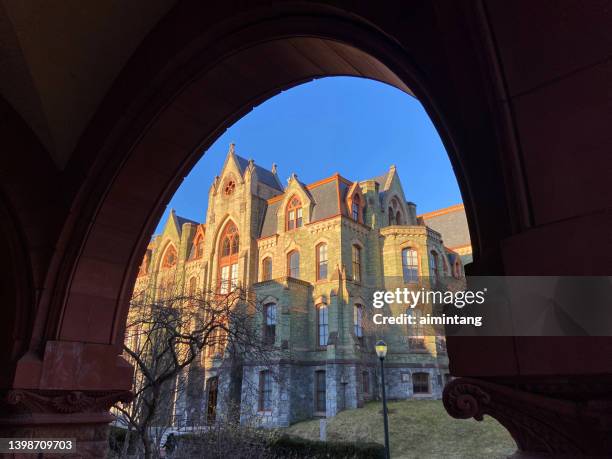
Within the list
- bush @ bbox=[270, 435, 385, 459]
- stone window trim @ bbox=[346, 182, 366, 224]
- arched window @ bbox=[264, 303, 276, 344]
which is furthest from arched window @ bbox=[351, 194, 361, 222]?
bush @ bbox=[270, 435, 385, 459]

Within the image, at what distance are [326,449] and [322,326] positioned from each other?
10296mm

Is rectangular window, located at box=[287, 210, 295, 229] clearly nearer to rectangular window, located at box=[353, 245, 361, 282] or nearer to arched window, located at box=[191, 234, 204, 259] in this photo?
rectangular window, located at box=[353, 245, 361, 282]

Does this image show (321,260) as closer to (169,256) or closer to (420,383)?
(420,383)

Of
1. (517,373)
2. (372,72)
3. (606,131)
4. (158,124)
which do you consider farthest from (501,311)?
(158,124)

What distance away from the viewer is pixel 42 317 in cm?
307

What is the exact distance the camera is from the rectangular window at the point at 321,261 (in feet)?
77.7

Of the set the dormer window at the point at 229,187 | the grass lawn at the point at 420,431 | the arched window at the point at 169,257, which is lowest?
the grass lawn at the point at 420,431

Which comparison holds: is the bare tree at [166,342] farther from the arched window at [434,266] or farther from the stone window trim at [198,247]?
the stone window trim at [198,247]

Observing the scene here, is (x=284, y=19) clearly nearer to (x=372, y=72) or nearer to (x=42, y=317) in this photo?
(x=372, y=72)

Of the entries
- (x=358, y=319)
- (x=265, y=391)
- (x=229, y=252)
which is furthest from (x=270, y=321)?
(x=229, y=252)

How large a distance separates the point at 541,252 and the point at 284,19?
6.17 ft

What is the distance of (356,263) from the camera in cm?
2391

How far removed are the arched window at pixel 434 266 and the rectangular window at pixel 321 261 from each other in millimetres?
5793

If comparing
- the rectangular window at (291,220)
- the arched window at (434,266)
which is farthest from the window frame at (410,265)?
the rectangular window at (291,220)
